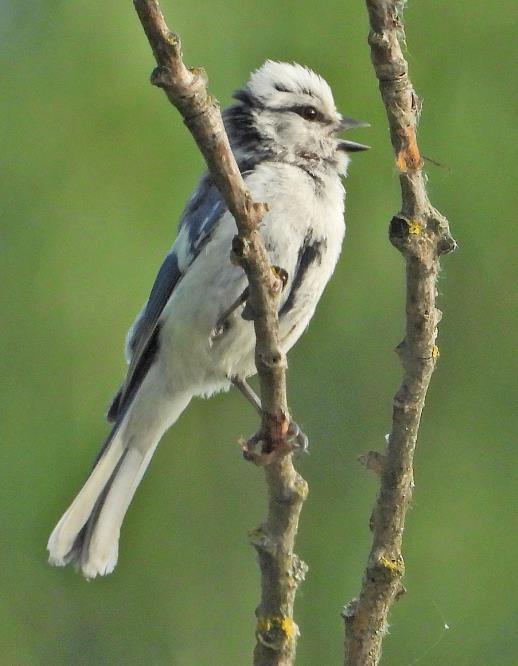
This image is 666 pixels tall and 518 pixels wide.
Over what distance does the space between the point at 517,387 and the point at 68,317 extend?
6.65 feet

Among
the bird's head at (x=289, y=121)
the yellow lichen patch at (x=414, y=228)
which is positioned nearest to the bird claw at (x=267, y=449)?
the yellow lichen patch at (x=414, y=228)

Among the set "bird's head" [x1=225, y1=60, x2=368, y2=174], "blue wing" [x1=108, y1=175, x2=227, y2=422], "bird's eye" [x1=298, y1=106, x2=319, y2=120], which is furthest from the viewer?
"bird's eye" [x1=298, y1=106, x2=319, y2=120]

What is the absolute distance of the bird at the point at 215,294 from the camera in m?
3.47

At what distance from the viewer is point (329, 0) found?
5.19m

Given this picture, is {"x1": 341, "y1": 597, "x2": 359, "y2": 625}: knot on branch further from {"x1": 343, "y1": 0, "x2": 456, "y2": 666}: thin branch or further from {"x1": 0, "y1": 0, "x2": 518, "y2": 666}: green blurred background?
{"x1": 0, "y1": 0, "x2": 518, "y2": 666}: green blurred background

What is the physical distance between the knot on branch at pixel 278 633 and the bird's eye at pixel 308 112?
1.98m

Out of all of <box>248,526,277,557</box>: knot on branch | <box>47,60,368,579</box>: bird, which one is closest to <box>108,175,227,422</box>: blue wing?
<box>47,60,368,579</box>: bird

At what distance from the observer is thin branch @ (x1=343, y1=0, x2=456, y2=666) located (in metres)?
2.25

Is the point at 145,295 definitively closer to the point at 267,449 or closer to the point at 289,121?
the point at 289,121

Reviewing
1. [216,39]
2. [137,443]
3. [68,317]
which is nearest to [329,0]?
[216,39]

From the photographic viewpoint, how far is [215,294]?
3.49 metres

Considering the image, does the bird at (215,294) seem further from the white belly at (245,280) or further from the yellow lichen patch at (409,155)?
the yellow lichen patch at (409,155)

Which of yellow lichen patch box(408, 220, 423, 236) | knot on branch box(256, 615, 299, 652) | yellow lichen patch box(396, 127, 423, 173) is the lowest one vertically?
knot on branch box(256, 615, 299, 652)

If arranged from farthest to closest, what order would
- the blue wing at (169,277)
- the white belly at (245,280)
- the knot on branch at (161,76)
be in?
the blue wing at (169,277) < the white belly at (245,280) < the knot on branch at (161,76)
